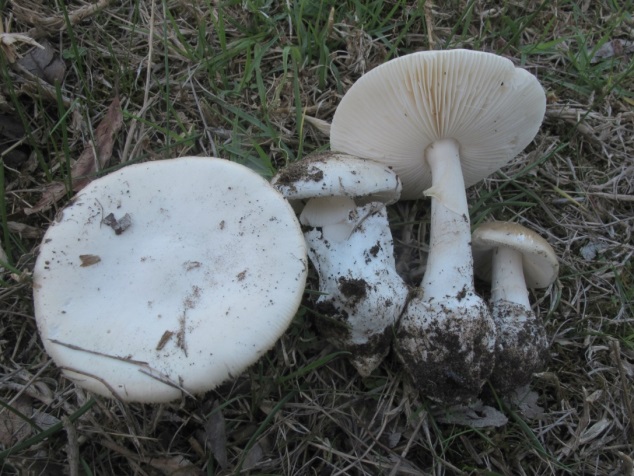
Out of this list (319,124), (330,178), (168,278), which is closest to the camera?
(168,278)

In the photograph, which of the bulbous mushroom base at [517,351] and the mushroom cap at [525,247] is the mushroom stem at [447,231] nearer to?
the mushroom cap at [525,247]

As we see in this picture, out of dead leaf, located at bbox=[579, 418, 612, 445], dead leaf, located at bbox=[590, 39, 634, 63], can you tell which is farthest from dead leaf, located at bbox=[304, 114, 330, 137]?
dead leaf, located at bbox=[579, 418, 612, 445]

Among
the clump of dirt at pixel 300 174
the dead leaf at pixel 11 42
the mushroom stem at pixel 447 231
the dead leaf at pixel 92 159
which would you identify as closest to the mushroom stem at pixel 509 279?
the mushroom stem at pixel 447 231

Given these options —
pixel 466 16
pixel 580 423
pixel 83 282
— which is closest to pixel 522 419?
pixel 580 423

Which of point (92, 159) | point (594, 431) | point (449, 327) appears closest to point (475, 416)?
point (449, 327)

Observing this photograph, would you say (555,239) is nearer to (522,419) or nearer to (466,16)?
(522,419)

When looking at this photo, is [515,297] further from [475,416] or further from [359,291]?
[359,291]
